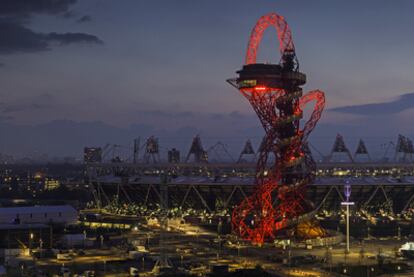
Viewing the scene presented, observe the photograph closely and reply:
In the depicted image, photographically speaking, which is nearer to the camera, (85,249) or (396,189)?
(85,249)

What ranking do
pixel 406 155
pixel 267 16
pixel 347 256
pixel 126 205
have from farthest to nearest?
1. pixel 406 155
2. pixel 126 205
3. pixel 267 16
4. pixel 347 256

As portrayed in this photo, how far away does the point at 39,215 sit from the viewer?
82.2 metres

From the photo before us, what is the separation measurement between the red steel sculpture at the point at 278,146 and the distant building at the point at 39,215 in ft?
92.6

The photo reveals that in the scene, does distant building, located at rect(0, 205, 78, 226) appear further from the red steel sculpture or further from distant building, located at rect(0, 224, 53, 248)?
the red steel sculpture

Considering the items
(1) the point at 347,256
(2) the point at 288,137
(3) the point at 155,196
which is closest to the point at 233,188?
(3) the point at 155,196

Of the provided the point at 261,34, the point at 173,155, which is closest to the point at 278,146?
the point at 261,34

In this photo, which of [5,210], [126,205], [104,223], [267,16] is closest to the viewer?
[267,16]

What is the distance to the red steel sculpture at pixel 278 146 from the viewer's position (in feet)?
212

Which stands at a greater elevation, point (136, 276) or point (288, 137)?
point (288, 137)

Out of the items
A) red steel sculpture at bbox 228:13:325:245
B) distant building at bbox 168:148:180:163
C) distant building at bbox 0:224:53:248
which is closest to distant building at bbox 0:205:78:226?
distant building at bbox 0:224:53:248

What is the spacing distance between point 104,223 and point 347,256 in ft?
136

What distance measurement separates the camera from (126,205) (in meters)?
106

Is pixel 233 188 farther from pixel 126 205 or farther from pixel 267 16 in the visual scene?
pixel 267 16

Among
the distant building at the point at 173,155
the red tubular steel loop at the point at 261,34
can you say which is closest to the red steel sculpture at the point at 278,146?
the red tubular steel loop at the point at 261,34
